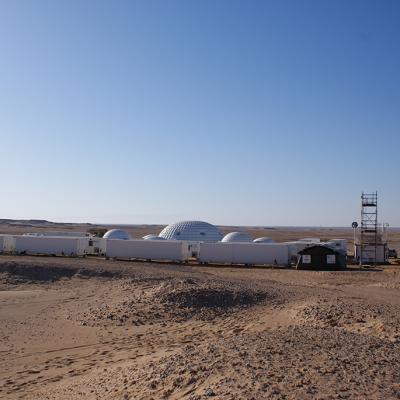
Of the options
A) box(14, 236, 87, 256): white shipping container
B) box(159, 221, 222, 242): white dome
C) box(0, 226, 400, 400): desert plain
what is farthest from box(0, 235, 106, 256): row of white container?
box(0, 226, 400, 400): desert plain

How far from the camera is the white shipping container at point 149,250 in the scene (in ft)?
147

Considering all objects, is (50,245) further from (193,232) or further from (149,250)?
(193,232)

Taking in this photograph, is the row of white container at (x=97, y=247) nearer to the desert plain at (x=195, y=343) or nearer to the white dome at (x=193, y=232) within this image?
the white dome at (x=193, y=232)

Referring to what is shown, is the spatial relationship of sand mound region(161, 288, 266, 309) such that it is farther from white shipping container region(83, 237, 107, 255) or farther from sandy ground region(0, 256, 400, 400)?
white shipping container region(83, 237, 107, 255)

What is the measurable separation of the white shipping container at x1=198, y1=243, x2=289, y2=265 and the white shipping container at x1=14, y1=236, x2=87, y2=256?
39.7ft

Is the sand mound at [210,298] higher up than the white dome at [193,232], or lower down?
lower down

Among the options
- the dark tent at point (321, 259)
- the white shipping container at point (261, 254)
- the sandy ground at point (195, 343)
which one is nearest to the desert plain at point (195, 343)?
the sandy ground at point (195, 343)

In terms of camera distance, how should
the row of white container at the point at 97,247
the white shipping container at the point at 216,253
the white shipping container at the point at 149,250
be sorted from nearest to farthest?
the white shipping container at the point at 216,253
the white shipping container at the point at 149,250
the row of white container at the point at 97,247

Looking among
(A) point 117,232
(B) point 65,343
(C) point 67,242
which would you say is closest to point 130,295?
(B) point 65,343

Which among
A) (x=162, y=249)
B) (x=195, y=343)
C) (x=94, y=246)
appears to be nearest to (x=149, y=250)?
(x=162, y=249)

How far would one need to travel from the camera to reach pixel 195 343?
43.3 feet

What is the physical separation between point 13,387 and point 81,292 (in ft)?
48.7

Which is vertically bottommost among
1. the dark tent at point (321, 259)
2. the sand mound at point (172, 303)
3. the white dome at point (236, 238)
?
the sand mound at point (172, 303)

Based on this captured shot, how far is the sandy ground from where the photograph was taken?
8.29 m
